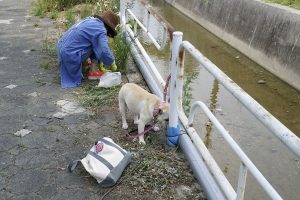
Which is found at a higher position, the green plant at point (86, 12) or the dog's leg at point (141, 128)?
the green plant at point (86, 12)

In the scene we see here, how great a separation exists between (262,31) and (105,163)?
560 centimetres

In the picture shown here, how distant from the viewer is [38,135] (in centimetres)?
402

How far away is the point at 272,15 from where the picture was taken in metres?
7.43

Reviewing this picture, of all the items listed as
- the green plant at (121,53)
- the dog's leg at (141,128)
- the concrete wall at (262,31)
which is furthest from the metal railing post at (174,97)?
the concrete wall at (262,31)

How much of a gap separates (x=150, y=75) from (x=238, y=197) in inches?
116

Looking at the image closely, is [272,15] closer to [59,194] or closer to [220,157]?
[220,157]

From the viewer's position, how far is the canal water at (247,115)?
427 centimetres

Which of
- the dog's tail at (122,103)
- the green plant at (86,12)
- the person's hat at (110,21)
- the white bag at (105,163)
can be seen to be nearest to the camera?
the white bag at (105,163)

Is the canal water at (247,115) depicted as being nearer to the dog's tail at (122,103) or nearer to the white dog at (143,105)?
the white dog at (143,105)

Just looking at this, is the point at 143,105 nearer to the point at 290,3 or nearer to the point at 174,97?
the point at 174,97

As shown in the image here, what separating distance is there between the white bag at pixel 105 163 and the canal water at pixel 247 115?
1.49 m

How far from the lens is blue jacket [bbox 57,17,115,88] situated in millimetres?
5125

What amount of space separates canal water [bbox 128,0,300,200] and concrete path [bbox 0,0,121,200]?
1539 millimetres

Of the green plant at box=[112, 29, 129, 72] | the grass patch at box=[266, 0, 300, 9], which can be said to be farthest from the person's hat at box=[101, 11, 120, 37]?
the grass patch at box=[266, 0, 300, 9]
